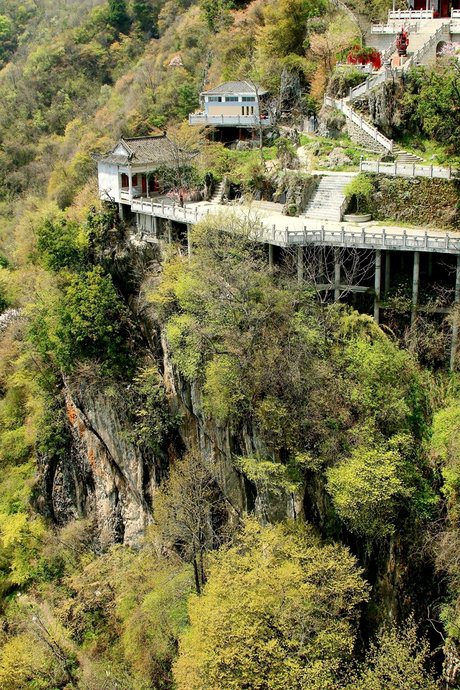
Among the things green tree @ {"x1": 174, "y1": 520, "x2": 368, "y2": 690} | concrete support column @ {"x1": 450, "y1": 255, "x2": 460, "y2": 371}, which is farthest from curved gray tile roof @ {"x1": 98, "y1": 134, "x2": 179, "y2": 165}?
green tree @ {"x1": 174, "y1": 520, "x2": 368, "y2": 690}

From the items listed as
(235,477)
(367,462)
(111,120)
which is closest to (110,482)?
(235,477)

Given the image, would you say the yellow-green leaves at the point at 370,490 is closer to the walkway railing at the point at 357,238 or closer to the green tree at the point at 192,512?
the green tree at the point at 192,512

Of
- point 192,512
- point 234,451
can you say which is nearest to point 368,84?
point 234,451

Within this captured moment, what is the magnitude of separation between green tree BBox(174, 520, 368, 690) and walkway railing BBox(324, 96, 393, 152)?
22.9 meters

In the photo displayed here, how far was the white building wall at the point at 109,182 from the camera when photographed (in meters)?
44.8

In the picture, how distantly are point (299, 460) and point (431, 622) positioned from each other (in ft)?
24.3

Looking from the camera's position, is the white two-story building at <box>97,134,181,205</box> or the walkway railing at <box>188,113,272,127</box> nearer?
the white two-story building at <box>97,134,181,205</box>

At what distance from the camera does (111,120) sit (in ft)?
225

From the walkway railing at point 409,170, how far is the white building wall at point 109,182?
46.0 feet

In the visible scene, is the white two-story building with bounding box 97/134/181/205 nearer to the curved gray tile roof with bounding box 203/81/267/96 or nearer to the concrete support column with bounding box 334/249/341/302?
the curved gray tile roof with bounding box 203/81/267/96

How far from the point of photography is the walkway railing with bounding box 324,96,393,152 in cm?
4234

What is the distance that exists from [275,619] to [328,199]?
2164 centimetres

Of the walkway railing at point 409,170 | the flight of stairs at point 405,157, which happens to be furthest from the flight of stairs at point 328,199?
the flight of stairs at point 405,157

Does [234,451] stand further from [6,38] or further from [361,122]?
[6,38]
